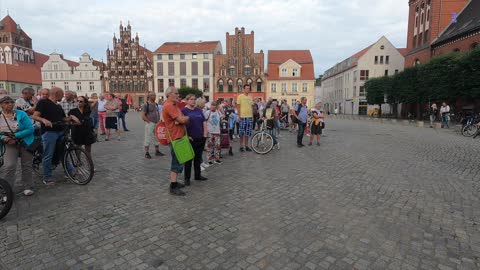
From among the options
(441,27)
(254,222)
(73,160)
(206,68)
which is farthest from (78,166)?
(206,68)

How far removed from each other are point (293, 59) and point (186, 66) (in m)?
25.1

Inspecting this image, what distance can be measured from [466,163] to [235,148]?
22.8 feet

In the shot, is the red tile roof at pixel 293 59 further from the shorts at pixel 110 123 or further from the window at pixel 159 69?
the shorts at pixel 110 123

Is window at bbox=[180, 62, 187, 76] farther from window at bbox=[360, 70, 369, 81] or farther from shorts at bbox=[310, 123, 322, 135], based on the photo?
shorts at bbox=[310, 123, 322, 135]

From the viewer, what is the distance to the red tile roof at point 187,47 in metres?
68.2

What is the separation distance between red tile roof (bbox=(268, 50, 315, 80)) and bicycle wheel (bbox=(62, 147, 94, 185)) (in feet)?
198

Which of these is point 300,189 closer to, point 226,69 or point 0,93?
point 0,93

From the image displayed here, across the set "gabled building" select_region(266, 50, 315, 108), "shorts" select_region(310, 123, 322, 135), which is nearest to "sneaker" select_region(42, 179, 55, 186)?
"shorts" select_region(310, 123, 322, 135)

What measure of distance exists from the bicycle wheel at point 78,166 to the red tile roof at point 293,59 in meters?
60.4

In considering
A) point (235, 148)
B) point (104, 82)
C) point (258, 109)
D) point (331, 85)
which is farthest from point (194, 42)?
point (235, 148)

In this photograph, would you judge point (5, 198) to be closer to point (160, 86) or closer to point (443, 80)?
point (443, 80)

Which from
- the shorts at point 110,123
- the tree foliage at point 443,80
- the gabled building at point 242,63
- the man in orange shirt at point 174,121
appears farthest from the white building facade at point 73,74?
the man in orange shirt at point 174,121

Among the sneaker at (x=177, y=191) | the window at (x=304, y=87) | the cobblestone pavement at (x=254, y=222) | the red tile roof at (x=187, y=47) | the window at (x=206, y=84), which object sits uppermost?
the red tile roof at (x=187, y=47)

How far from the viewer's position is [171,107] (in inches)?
195
